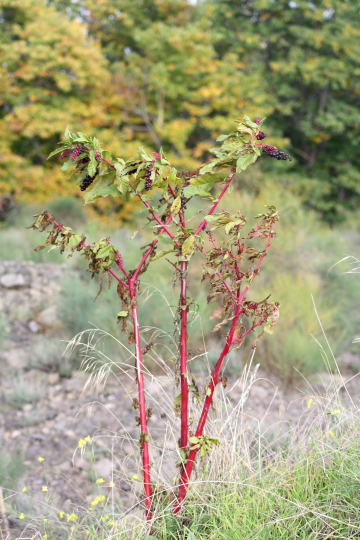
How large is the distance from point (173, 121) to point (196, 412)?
1061 cm

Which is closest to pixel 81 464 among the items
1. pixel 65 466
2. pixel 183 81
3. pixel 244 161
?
pixel 65 466

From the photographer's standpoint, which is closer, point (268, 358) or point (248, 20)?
point (268, 358)

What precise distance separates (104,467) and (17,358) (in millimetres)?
1787

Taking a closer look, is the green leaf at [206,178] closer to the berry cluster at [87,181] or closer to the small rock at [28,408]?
the berry cluster at [87,181]

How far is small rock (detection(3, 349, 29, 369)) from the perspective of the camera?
389 centimetres

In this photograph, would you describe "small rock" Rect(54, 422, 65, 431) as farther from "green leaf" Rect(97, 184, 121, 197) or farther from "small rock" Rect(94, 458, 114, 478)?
"green leaf" Rect(97, 184, 121, 197)

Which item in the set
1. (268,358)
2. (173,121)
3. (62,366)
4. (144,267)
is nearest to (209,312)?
(268,358)

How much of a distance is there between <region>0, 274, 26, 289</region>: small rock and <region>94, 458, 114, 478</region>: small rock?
314 cm

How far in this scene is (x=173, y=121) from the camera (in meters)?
11.7

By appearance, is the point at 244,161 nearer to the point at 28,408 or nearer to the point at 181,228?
the point at 181,228

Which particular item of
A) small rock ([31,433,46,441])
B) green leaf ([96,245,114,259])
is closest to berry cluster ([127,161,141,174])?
green leaf ([96,245,114,259])

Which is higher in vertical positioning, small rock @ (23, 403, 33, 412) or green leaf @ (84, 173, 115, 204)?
green leaf @ (84, 173, 115, 204)

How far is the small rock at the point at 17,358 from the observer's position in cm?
389

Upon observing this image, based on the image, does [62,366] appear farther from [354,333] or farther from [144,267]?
[354,333]
